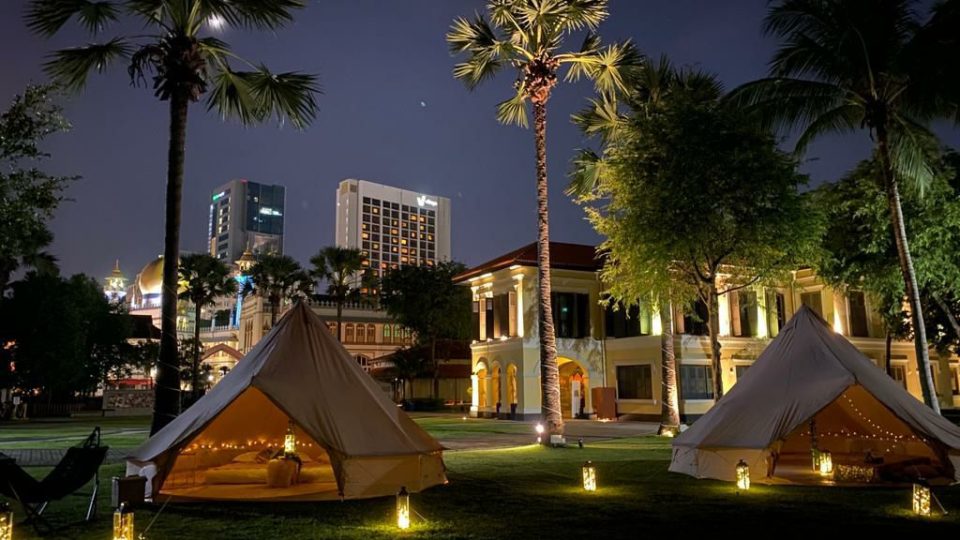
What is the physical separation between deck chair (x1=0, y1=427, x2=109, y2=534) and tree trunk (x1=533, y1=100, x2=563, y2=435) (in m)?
12.5

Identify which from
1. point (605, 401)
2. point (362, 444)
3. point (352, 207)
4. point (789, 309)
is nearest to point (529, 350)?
point (605, 401)

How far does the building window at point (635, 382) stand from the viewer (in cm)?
3297

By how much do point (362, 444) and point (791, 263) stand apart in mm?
15190

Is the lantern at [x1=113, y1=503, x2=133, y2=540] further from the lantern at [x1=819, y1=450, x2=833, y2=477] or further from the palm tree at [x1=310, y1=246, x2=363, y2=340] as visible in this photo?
the palm tree at [x1=310, y1=246, x2=363, y2=340]

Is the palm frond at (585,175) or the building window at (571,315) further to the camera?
the building window at (571,315)

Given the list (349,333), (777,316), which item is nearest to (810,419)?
(777,316)

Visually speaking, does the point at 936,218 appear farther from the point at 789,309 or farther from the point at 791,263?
the point at 789,309

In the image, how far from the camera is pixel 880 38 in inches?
613

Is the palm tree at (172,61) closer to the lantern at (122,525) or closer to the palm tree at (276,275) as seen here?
the lantern at (122,525)

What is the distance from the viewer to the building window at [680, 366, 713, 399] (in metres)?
32.2

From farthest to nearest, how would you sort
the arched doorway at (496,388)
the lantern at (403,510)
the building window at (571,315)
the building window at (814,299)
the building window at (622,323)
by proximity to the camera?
the building window at (814,299) → the arched doorway at (496,388) → the building window at (571,315) → the building window at (622,323) → the lantern at (403,510)

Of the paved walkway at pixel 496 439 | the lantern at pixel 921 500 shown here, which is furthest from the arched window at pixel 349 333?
the lantern at pixel 921 500

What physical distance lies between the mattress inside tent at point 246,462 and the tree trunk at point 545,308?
7.56m

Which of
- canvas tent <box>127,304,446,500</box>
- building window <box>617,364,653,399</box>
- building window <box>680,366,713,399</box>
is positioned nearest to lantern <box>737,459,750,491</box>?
canvas tent <box>127,304,446,500</box>
